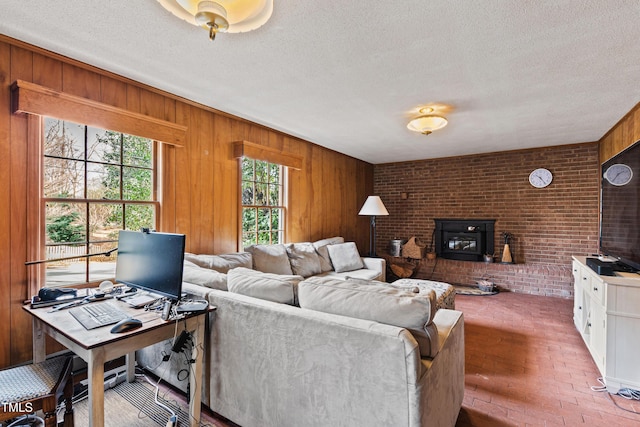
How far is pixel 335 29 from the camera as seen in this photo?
178cm

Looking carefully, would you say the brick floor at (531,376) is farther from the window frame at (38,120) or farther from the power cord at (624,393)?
the window frame at (38,120)

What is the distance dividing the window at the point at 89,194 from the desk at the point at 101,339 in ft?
1.99

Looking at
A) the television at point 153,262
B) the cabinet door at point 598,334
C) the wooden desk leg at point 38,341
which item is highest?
the television at point 153,262

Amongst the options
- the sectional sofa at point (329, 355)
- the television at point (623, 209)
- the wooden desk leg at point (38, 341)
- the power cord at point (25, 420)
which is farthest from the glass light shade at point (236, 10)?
the television at point (623, 209)

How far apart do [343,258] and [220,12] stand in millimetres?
3479

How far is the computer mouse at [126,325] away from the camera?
1.42 m

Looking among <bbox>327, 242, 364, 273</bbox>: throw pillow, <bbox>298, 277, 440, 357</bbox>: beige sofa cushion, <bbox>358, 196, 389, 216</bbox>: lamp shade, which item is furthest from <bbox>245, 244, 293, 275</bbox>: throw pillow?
<bbox>358, 196, 389, 216</bbox>: lamp shade

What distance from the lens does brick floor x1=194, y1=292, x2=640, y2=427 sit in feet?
6.28

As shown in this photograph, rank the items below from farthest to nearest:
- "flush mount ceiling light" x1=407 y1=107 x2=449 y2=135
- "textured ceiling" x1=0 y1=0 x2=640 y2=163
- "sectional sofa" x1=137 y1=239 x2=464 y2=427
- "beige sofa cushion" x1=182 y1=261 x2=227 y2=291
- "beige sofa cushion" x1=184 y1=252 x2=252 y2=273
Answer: "flush mount ceiling light" x1=407 y1=107 x2=449 y2=135
"beige sofa cushion" x1=184 y1=252 x2=252 y2=273
"beige sofa cushion" x1=182 y1=261 x2=227 y2=291
"textured ceiling" x1=0 y1=0 x2=640 y2=163
"sectional sofa" x1=137 y1=239 x2=464 y2=427

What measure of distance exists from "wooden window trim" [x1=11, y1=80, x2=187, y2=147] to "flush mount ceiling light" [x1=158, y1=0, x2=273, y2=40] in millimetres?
1267

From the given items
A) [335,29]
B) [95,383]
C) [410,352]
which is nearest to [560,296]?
[410,352]

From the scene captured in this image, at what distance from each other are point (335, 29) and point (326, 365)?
1.81 metres

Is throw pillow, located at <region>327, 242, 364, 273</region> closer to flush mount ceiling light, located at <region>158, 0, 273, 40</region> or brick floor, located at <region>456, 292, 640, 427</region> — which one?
brick floor, located at <region>456, 292, 640, 427</region>

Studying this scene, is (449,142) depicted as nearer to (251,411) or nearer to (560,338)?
(560,338)
